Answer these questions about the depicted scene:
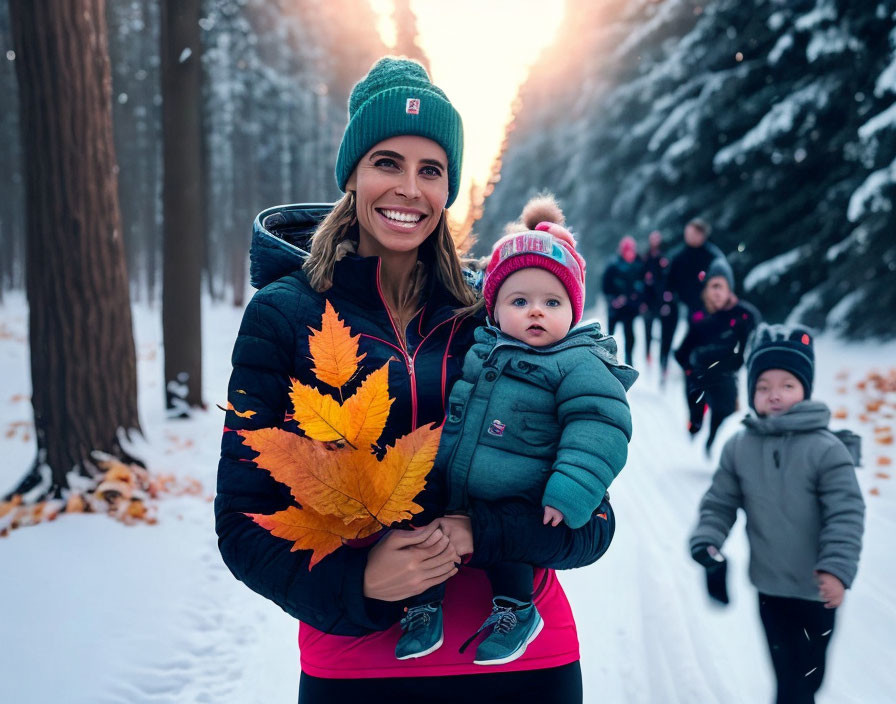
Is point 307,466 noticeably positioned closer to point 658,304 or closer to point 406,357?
point 406,357

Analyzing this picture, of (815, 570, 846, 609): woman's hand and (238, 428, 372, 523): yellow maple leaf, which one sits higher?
(238, 428, 372, 523): yellow maple leaf

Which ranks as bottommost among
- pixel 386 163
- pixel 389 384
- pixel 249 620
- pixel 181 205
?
pixel 249 620

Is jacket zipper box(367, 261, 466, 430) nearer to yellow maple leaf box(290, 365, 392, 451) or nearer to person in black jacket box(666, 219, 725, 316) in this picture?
yellow maple leaf box(290, 365, 392, 451)

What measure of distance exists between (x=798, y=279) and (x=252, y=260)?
1184 cm

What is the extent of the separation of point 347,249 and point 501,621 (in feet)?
3.77

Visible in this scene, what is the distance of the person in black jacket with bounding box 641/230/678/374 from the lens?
419 inches

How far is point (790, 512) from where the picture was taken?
315 cm

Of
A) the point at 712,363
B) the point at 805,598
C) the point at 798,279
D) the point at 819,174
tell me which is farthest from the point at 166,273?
the point at 819,174

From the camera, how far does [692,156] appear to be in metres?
13.7

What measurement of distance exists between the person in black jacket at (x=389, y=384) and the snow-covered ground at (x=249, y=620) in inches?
92.8

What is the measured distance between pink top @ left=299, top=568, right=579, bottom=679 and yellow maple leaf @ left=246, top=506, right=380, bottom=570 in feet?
1.66

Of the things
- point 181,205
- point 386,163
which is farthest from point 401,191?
point 181,205

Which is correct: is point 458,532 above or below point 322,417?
below

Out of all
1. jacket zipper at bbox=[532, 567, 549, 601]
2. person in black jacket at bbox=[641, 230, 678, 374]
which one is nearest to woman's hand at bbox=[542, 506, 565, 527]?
jacket zipper at bbox=[532, 567, 549, 601]
